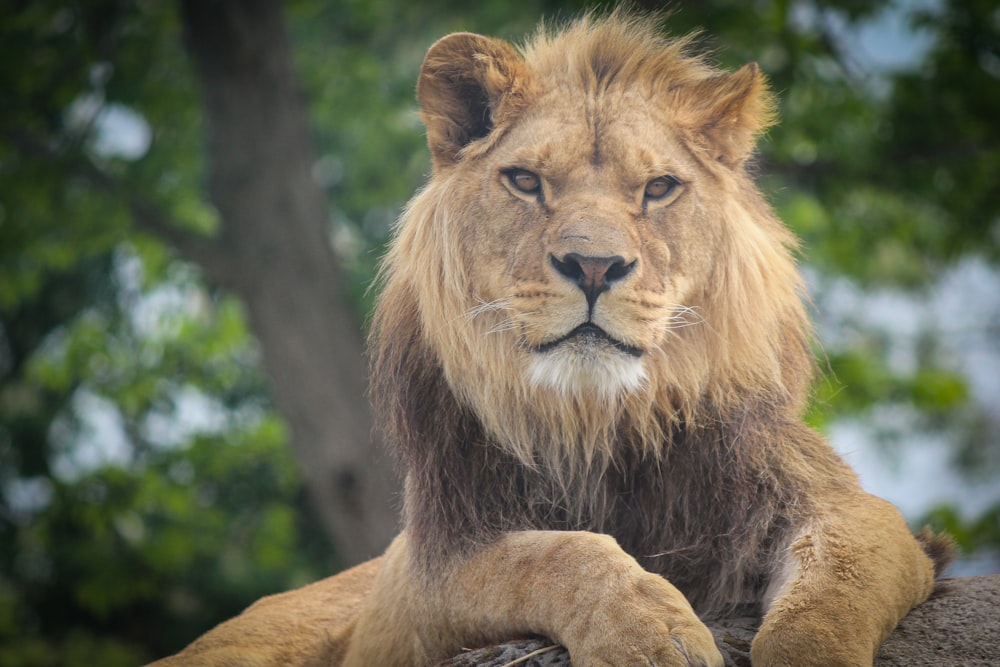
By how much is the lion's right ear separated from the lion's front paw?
138cm

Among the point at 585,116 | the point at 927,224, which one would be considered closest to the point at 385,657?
the point at 585,116

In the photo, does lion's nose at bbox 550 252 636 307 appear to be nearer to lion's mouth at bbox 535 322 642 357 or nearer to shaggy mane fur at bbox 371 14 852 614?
lion's mouth at bbox 535 322 642 357

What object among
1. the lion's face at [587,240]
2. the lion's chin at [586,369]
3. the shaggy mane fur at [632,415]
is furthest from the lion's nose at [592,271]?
the shaggy mane fur at [632,415]

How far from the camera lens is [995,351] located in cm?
1481

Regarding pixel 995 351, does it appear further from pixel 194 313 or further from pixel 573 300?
pixel 573 300

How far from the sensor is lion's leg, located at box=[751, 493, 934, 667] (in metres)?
2.71

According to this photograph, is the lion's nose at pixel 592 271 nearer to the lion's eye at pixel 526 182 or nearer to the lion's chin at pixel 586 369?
the lion's chin at pixel 586 369

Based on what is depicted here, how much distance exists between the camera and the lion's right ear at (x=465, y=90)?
10.7ft

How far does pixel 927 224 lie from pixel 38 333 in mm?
10324

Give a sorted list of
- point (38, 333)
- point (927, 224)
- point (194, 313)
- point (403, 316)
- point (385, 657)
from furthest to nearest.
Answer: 1. point (38, 333)
2. point (194, 313)
3. point (927, 224)
4. point (385, 657)
5. point (403, 316)

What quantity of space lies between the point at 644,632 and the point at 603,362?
0.68 metres

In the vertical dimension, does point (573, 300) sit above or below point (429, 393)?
above

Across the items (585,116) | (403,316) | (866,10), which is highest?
(866,10)

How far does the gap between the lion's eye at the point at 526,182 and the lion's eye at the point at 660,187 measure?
300mm
